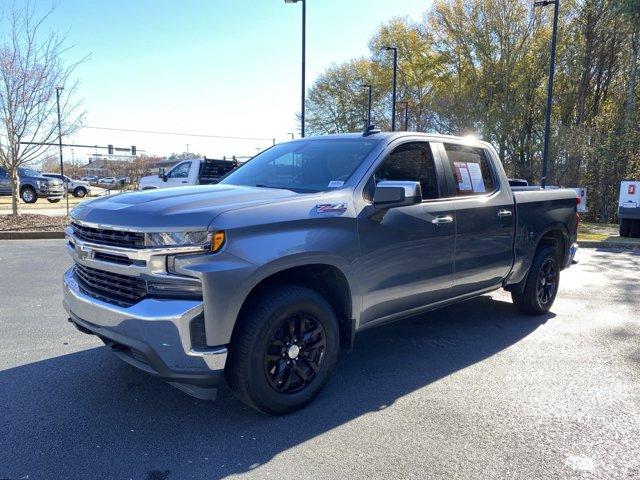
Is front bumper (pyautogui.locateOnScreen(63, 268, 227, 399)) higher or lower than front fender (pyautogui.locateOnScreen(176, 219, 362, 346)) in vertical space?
lower

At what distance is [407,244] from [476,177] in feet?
4.73

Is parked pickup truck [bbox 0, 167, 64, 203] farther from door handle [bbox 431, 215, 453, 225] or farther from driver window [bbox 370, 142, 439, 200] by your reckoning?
door handle [bbox 431, 215, 453, 225]

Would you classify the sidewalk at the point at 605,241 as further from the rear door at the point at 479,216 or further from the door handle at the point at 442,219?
the door handle at the point at 442,219

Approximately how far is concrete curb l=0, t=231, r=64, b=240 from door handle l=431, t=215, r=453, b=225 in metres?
10.9

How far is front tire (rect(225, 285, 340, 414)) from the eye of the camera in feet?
→ 10.3

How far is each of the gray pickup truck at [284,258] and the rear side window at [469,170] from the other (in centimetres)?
2

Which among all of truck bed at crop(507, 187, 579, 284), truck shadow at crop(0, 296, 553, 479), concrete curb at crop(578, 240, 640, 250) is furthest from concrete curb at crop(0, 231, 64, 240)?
concrete curb at crop(578, 240, 640, 250)

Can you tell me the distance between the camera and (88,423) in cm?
329

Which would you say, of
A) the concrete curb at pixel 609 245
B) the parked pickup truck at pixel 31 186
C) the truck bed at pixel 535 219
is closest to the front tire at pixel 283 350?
the truck bed at pixel 535 219

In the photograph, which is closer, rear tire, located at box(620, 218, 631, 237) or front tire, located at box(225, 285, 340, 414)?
front tire, located at box(225, 285, 340, 414)

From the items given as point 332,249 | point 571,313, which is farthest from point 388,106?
point 332,249

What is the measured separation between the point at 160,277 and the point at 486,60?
3209 cm

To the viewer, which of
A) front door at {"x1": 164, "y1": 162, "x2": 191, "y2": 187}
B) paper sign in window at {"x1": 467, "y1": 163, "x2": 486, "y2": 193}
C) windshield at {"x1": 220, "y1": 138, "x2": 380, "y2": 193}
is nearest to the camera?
windshield at {"x1": 220, "y1": 138, "x2": 380, "y2": 193}

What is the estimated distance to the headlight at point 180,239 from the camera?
2.92 meters
